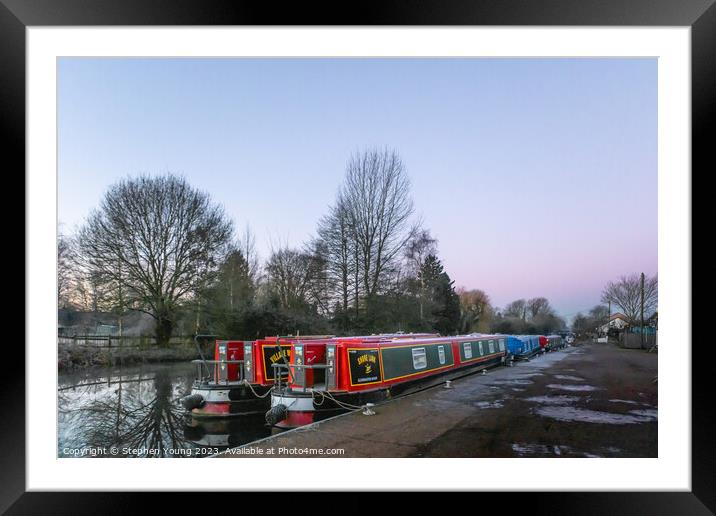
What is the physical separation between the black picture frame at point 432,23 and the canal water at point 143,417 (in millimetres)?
1260

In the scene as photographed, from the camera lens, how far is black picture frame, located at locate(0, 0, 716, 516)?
113 inches

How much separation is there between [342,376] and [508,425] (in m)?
1.99

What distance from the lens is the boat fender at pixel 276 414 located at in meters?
5.26

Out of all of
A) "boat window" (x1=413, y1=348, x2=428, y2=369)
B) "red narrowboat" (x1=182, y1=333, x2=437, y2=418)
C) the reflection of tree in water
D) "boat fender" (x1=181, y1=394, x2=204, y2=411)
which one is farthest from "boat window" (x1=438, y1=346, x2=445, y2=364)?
the reflection of tree in water

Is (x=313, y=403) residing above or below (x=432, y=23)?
below

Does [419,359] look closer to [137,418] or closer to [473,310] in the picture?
[473,310]

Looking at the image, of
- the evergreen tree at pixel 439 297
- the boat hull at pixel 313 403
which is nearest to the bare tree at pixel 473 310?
the evergreen tree at pixel 439 297

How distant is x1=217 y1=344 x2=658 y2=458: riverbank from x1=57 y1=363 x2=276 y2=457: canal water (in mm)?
1498

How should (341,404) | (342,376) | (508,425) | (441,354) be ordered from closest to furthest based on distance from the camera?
1. (508,425)
2. (341,404)
3. (342,376)
4. (441,354)

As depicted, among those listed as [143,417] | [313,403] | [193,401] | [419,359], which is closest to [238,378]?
[193,401]

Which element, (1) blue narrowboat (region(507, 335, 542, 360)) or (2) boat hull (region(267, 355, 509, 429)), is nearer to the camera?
(2) boat hull (region(267, 355, 509, 429))

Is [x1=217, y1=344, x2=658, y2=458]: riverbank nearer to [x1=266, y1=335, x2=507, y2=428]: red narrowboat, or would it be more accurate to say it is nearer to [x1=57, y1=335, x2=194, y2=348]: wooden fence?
[x1=266, y1=335, x2=507, y2=428]: red narrowboat

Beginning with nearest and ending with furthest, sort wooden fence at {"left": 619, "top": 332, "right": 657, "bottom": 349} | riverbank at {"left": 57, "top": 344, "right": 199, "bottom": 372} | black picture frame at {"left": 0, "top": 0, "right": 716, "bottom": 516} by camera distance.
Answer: black picture frame at {"left": 0, "top": 0, "right": 716, "bottom": 516} < wooden fence at {"left": 619, "top": 332, "right": 657, "bottom": 349} < riverbank at {"left": 57, "top": 344, "right": 199, "bottom": 372}

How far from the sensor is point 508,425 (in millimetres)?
4754
